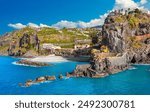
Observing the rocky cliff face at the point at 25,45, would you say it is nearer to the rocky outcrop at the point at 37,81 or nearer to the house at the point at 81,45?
the house at the point at 81,45

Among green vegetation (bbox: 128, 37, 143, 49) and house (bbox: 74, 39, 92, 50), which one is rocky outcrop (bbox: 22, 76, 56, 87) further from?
house (bbox: 74, 39, 92, 50)

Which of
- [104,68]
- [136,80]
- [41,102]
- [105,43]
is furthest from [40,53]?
[41,102]

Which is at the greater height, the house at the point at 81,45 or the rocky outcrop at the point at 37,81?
the house at the point at 81,45

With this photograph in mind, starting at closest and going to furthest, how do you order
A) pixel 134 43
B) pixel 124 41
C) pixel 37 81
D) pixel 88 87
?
1. pixel 88 87
2. pixel 37 81
3. pixel 124 41
4. pixel 134 43

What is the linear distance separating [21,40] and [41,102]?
526ft

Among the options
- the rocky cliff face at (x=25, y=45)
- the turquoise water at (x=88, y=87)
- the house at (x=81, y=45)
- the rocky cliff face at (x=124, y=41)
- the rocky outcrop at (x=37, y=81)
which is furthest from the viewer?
the rocky cliff face at (x=25, y=45)

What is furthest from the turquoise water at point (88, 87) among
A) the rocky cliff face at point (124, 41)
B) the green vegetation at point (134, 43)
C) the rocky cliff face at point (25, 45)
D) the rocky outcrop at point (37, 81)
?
the rocky cliff face at point (25, 45)

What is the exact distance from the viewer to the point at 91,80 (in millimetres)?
63781

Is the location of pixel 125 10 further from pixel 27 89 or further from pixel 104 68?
pixel 27 89

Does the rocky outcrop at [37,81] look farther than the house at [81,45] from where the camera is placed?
No

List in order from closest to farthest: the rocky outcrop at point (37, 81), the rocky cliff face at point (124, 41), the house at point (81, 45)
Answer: the rocky outcrop at point (37, 81), the rocky cliff face at point (124, 41), the house at point (81, 45)

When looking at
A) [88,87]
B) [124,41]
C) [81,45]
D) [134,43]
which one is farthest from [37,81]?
[81,45]

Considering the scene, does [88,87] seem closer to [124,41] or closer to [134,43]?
[124,41]

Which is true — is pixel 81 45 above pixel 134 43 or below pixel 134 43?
above
